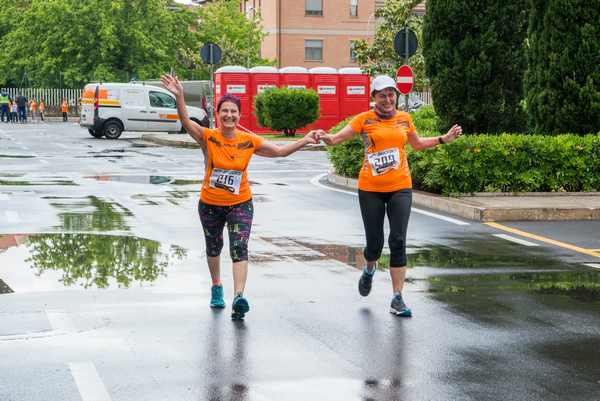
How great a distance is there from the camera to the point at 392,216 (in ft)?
27.4

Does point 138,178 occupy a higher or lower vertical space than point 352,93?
lower

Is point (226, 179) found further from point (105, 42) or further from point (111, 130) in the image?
point (105, 42)

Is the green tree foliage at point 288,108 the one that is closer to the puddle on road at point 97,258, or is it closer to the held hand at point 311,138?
the puddle on road at point 97,258

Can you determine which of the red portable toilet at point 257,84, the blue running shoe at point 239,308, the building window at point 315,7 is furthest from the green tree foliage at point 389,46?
the blue running shoe at point 239,308

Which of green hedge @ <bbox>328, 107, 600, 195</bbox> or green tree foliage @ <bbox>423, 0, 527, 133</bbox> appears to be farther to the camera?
green tree foliage @ <bbox>423, 0, 527, 133</bbox>

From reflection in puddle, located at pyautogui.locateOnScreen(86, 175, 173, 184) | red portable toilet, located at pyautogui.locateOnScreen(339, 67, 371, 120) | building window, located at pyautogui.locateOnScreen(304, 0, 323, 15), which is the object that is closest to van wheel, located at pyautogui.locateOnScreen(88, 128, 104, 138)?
red portable toilet, located at pyautogui.locateOnScreen(339, 67, 371, 120)

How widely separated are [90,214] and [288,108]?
23866 mm

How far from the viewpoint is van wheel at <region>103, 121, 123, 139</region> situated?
4019cm

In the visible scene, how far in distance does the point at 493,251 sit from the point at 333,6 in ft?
209

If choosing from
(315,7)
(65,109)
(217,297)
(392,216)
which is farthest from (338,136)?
(315,7)

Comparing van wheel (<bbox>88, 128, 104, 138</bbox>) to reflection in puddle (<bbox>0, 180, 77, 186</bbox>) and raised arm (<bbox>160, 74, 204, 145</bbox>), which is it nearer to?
reflection in puddle (<bbox>0, 180, 77, 186</bbox>)

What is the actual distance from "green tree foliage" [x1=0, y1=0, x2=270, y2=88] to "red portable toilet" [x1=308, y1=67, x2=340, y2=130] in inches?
910

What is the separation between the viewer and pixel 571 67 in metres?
17.1

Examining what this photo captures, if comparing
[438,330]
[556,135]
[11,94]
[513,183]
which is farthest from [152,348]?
[11,94]
